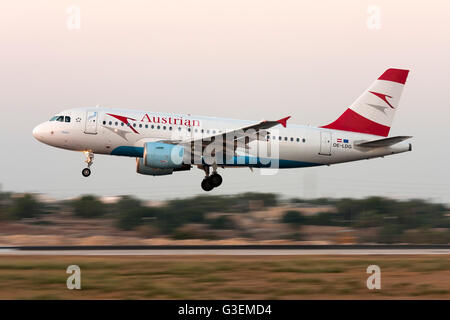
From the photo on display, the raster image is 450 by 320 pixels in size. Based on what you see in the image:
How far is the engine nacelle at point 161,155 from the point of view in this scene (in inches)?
1459

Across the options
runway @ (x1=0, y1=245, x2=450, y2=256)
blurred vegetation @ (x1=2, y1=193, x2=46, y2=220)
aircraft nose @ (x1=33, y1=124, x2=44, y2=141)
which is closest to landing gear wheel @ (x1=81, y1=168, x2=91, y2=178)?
aircraft nose @ (x1=33, y1=124, x2=44, y2=141)

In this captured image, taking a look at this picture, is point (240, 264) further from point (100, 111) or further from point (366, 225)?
point (366, 225)

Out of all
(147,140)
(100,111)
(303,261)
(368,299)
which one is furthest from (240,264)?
(100,111)

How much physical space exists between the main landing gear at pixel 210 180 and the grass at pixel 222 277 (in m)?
8.36

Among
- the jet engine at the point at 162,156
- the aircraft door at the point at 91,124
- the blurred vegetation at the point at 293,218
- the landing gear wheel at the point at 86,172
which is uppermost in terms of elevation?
the aircraft door at the point at 91,124

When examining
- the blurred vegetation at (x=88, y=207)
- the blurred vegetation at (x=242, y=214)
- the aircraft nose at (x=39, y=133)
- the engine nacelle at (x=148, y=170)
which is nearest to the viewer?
the aircraft nose at (x=39, y=133)

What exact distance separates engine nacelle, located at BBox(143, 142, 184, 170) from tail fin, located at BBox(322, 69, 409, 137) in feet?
35.1

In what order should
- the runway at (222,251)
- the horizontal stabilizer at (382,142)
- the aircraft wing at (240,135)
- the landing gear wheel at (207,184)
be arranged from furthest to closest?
the landing gear wheel at (207,184)
the horizontal stabilizer at (382,142)
the aircraft wing at (240,135)
the runway at (222,251)

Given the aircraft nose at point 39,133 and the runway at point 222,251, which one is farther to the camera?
the aircraft nose at point 39,133

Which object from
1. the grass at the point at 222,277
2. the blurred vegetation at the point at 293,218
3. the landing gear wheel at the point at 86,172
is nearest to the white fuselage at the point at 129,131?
the landing gear wheel at the point at 86,172

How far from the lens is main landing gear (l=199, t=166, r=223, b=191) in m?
41.0

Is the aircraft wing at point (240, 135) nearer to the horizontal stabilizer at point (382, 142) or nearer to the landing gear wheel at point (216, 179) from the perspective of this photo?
the landing gear wheel at point (216, 179)

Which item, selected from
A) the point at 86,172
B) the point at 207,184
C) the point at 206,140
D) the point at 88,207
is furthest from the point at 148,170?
the point at 88,207

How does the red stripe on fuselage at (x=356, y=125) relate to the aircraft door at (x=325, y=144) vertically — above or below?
above
